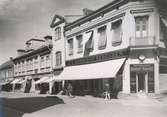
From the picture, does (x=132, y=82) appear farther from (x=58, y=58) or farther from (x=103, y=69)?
(x=58, y=58)

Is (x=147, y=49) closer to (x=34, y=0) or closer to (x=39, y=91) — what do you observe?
(x=34, y=0)

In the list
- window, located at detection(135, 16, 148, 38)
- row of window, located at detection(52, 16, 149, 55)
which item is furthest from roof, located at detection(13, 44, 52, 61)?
window, located at detection(135, 16, 148, 38)

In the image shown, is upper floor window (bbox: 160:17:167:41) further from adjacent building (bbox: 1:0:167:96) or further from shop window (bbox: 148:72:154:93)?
shop window (bbox: 148:72:154:93)

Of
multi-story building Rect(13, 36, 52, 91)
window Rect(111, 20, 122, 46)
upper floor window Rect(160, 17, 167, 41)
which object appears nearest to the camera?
upper floor window Rect(160, 17, 167, 41)

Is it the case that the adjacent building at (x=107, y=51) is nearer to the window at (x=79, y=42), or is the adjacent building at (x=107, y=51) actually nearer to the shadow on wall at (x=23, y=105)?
the window at (x=79, y=42)

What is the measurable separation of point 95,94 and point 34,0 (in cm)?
50

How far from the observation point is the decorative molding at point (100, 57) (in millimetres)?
929

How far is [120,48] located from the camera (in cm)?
88

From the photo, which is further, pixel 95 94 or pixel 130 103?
pixel 95 94

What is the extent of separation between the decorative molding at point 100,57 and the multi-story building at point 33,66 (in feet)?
0.44

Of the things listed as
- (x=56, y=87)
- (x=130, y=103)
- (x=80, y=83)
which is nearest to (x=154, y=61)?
(x=130, y=103)

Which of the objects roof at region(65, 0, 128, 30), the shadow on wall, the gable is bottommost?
the shadow on wall

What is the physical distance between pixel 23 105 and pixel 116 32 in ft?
4.86

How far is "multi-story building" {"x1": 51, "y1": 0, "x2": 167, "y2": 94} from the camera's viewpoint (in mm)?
814
